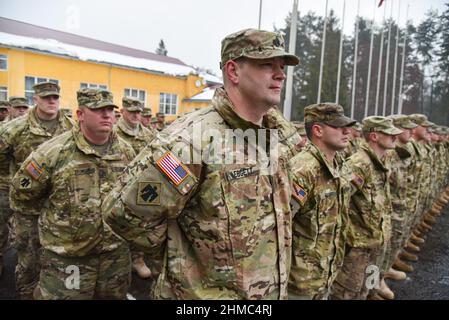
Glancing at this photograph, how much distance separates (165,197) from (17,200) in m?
2.41

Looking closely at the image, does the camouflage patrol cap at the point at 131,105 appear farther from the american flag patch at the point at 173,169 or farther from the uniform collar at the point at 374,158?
the american flag patch at the point at 173,169

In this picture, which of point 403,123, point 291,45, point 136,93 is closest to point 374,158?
point 403,123

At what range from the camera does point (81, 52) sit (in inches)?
807

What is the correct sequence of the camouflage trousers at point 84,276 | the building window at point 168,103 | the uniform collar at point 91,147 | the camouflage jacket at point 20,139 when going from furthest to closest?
the building window at point 168,103 < the camouflage jacket at point 20,139 < the uniform collar at point 91,147 < the camouflage trousers at point 84,276

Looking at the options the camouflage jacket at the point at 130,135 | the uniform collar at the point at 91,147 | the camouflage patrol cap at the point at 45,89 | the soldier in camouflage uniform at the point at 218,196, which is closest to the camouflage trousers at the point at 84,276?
the uniform collar at the point at 91,147

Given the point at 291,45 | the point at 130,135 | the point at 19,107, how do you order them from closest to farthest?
1. the point at 130,135
2. the point at 19,107
3. the point at 291,45

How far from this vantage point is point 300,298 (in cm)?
300

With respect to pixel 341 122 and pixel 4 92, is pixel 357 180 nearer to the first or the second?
pixel 341 122

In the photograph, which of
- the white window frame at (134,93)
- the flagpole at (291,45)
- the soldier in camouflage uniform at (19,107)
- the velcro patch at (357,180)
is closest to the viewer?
the velcro patch at (357,180)

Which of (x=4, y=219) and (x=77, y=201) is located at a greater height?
(x=77, y=201)

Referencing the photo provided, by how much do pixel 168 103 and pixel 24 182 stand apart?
23214 millimetres

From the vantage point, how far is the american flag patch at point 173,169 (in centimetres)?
175
